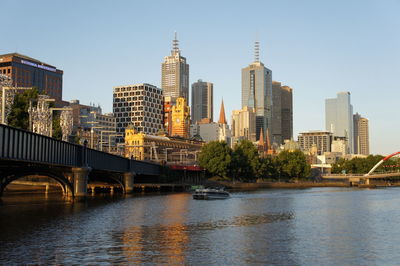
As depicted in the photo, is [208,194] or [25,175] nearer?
[25,175]

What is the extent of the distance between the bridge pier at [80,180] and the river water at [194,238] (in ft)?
58.1

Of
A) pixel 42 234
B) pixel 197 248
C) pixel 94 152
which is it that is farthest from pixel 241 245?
pixel 94 152

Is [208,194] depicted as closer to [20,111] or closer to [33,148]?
[20,111]

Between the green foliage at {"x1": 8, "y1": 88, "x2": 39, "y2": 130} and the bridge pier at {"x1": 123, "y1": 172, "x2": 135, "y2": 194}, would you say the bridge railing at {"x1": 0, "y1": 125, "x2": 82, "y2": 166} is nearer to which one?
the green foliage at {"x1": 8, "y1": 88, "x2": 39, "y2": 130}

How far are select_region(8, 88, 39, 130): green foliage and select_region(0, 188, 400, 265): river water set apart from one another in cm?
4708

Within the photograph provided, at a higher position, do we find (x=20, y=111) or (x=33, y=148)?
(x=20, y=111)

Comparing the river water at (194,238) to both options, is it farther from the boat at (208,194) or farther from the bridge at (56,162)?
the boat at (208,194)

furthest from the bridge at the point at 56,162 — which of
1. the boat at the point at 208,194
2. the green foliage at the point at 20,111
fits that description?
the green foliage at the point at 20,111

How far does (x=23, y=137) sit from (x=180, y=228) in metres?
24.9

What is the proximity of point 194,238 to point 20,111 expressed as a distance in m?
84.5

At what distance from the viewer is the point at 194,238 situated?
50312 mm

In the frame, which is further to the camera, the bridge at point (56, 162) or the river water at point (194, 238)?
the bridge at point (56, 162)

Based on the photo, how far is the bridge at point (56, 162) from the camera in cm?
6481

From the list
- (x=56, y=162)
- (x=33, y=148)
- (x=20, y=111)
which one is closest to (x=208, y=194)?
(x=56, y=162)
